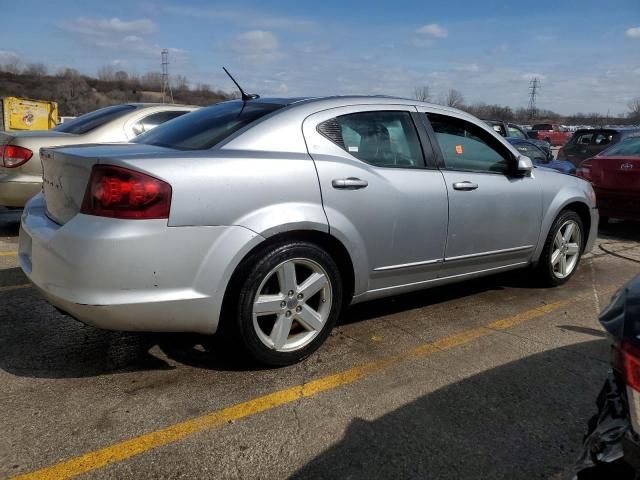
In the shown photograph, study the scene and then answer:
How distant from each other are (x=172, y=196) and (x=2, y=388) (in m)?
1.35

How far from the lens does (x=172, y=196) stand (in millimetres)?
2615

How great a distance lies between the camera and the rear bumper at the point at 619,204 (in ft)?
24.2

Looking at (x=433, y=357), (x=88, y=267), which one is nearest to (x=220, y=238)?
(x=88, y=267)

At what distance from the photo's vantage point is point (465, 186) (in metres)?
3.86

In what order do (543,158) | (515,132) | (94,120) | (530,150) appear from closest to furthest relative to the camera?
(94,120)
(543,158)
(530,150)
(515,132)

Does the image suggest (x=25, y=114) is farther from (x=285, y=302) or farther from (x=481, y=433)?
(x=481, y=433)

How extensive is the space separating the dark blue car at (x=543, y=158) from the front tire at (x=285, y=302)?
6679mm

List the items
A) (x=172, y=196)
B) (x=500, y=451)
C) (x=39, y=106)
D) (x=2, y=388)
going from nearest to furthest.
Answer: (x=500, y=451), (x=172, y=196), (x=2, y=388), (x=39, y=106)

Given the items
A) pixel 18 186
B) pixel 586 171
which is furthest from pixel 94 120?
pixel 586 171

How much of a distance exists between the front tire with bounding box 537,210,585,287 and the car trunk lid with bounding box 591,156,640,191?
290 centimetres

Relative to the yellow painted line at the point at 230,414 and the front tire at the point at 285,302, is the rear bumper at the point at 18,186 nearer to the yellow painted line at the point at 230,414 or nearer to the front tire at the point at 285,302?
the front tire at the point at 285,302

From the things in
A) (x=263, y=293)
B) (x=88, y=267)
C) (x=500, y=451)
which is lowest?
(x=500, y=451)

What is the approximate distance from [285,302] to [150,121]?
165 inches

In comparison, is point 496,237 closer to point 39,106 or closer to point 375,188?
point 375,188
